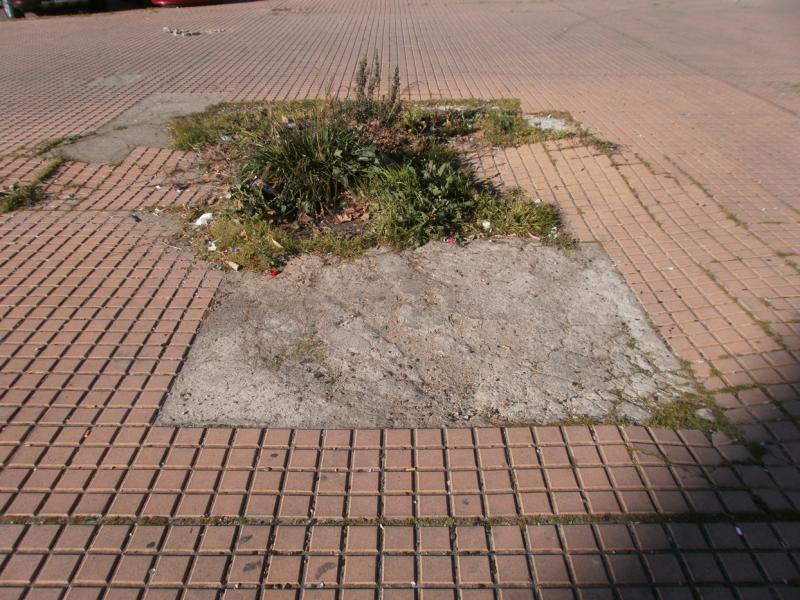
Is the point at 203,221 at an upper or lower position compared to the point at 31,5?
lower

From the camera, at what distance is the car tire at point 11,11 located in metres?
12.8

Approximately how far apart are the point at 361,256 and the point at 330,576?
238 cm

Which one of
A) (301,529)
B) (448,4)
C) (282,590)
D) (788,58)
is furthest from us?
(448,4)

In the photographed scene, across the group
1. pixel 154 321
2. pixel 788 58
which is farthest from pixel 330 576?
pixel 788 58

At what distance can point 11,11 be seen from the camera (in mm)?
12977

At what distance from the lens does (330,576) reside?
7.29ft

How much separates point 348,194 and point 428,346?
1.97 meters

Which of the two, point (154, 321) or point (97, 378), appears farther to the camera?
point (154, 321)

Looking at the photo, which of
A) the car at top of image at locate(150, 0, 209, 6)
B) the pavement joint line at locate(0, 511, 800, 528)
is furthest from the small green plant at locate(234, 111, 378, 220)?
the car at top of image at locate(150, 0, 209, 6)

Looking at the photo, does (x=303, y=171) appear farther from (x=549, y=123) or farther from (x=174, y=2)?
(x=174, y=2)

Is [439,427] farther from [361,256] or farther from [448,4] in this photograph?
[448,4]

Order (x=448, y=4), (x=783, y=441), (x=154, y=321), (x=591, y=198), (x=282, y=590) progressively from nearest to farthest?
(x=282, y=590), (x=783, y=441), (x=154, y=321), (x=591, y=198), (x=448, y=4)

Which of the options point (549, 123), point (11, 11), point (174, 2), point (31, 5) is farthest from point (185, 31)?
point (549, 123)

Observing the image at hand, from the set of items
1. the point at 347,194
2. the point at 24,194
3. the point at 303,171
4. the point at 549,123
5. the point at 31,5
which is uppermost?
the point at 31,5
